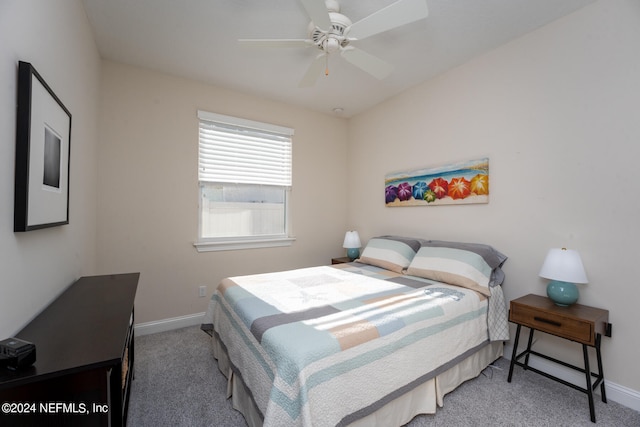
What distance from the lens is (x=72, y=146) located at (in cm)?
182

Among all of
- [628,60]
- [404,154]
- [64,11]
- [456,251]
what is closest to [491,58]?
[628,60]

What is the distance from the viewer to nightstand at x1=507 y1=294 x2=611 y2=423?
1.70 meters

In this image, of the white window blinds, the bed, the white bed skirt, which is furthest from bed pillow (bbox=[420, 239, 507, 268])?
the white window blinds

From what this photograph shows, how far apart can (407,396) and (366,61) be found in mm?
2247

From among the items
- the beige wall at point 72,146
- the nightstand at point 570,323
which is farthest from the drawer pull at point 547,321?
the beige wall at point 72,146

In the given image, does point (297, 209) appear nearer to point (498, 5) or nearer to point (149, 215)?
point (149, 215)

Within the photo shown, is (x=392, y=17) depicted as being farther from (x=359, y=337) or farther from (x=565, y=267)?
(x=565, y=267)

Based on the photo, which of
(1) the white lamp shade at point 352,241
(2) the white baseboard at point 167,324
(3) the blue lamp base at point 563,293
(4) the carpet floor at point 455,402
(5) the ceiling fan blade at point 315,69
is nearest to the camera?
(4) the carpet floor at point 455,402

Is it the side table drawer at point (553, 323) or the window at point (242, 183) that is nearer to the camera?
the side table drawer at point (553, 323)

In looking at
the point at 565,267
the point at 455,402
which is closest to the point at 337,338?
the point at 455,402

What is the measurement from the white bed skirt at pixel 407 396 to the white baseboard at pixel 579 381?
44cm

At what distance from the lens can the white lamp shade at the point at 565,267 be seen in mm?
1849

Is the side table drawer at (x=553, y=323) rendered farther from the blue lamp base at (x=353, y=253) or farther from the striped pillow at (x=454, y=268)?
the blue lamp base at (x=353, y=253)

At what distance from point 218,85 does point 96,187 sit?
163 centimetres
